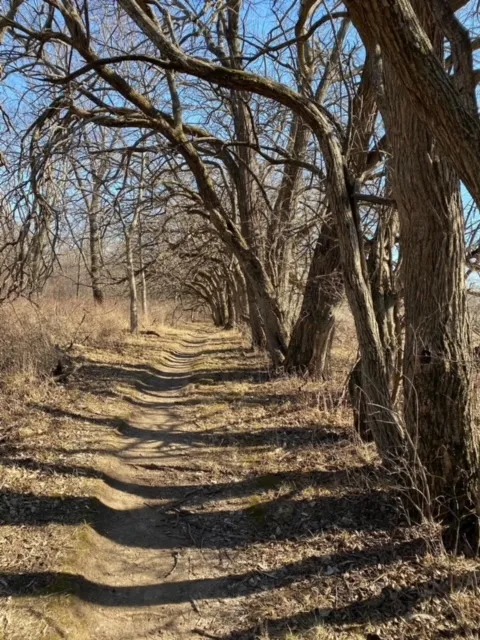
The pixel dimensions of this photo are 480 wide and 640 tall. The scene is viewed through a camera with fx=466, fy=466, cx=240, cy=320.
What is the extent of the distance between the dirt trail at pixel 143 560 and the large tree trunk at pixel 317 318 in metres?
3.57

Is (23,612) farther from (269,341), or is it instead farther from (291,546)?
(269,341)

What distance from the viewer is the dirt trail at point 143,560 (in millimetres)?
3018

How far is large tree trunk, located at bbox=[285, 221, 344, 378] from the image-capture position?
8.05m

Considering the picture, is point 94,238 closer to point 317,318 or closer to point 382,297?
point 317,318

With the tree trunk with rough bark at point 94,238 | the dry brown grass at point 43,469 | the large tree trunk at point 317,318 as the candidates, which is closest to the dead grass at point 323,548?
the dry brown grass at point 43,469

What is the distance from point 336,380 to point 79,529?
589 centimetres

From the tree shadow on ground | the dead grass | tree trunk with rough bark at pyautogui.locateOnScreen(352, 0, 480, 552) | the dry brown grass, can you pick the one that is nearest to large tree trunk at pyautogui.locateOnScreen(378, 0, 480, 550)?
tree trunk with rough bark at pyautogui.locateOnScreen(352, 0, 480, 552)

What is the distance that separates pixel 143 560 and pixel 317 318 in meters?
5.80

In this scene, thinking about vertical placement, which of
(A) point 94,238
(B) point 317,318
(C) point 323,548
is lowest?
(C) point 323,548

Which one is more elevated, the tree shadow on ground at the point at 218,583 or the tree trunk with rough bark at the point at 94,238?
the tree trunk with rough bark at the point at 94,238

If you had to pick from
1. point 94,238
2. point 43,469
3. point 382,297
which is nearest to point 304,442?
point 382,297

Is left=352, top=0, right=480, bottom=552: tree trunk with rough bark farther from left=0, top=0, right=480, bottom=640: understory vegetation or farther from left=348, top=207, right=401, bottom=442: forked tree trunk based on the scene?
left=348, top=207, right=401, bottom=442: forked tree trunk

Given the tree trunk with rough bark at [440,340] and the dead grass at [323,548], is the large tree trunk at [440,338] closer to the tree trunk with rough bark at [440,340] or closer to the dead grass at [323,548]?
the tree trunk with rough bark at [440,340]

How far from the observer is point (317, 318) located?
867cm
